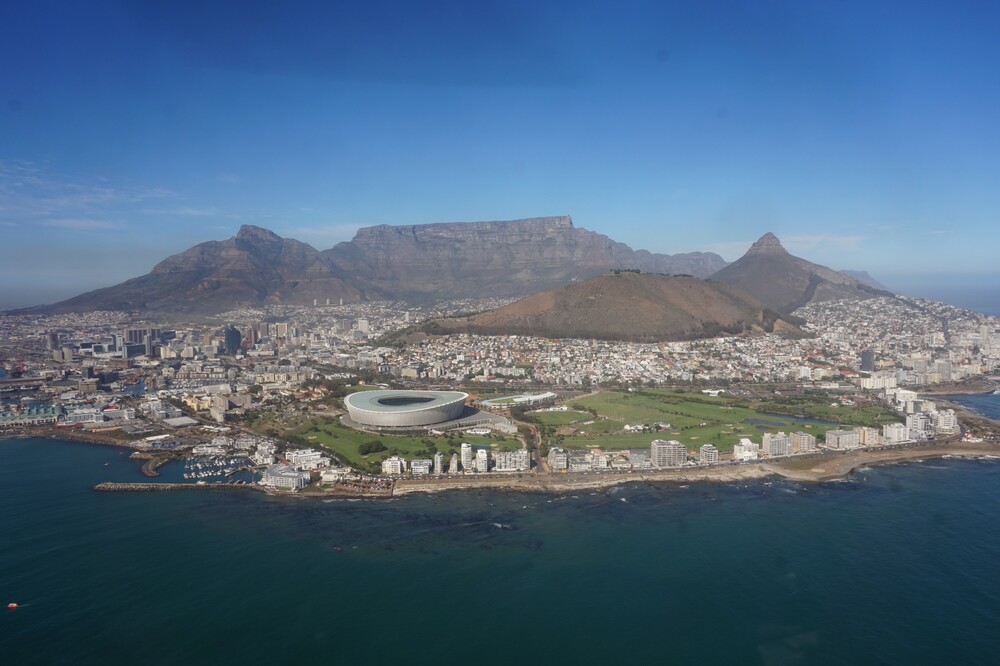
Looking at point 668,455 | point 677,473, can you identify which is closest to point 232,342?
point 668,455

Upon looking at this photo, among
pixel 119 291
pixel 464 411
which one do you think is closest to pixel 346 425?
pixel 464 411

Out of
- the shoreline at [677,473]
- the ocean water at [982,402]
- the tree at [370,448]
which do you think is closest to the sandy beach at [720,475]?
the shoreline at [677,473]

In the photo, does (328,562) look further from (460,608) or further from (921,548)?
(921,548)

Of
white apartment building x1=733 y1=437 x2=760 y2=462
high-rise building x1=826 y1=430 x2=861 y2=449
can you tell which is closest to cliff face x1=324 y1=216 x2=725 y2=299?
high-rise building x1=826 y1=430 x2=861 y2=449

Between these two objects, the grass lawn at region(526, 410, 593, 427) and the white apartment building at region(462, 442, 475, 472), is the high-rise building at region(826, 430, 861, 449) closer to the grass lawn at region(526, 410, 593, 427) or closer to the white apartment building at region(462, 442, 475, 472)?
the grass lawn at region(526, 410, 593, 427)

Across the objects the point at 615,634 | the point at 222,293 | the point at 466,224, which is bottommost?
the point at 615,634
